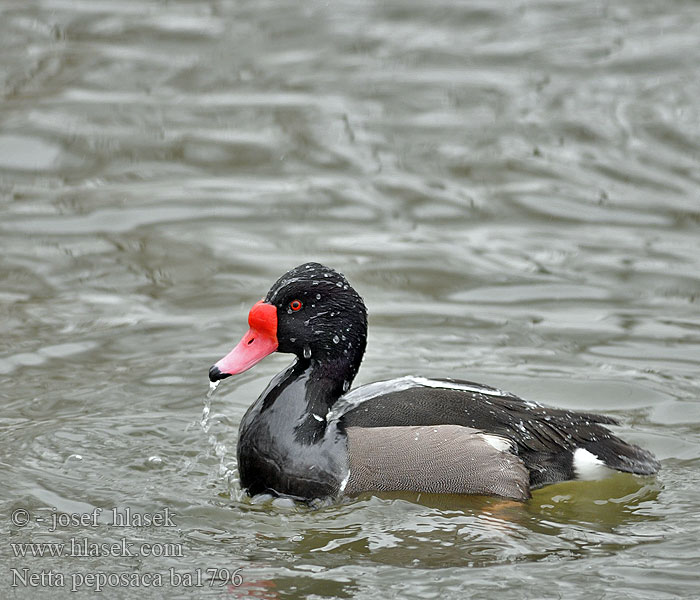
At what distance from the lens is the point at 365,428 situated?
24.1 feet

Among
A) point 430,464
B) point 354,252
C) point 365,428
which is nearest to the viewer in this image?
point 430,464

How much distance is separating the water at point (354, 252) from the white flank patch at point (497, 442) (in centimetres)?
31

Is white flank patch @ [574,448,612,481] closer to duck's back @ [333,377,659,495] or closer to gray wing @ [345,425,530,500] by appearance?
Result: duck's back @ [333,377,659,495]

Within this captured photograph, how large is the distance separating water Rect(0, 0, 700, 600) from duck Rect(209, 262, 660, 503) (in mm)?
138

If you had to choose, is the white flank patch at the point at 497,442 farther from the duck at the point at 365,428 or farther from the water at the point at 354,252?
the water at the point at 354,252

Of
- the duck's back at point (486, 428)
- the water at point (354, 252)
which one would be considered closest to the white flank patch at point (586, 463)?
the duck's back at point (486, 428)

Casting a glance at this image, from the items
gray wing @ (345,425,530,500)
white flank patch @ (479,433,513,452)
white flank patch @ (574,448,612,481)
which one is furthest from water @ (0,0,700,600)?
white flank patch @ (479,433,513,452)

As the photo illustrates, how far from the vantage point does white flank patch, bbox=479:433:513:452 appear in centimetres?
730

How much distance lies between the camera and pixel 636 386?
899 centimetres

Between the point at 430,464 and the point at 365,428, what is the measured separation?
41cm

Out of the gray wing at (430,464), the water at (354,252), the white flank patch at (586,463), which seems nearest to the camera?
the water at (354,252)

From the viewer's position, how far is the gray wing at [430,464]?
23.7 feet

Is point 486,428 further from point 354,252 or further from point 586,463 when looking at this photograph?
point 354,252

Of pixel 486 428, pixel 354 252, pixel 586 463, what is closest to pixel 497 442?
pixel 486 428
